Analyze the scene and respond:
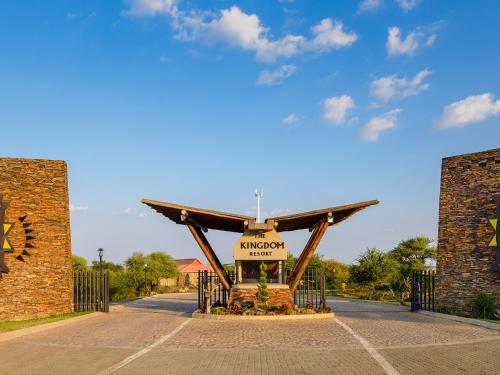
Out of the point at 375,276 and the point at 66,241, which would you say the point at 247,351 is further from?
the point at 375,276


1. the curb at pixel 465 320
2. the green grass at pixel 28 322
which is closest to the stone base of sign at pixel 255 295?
the curb at pixel 465 320

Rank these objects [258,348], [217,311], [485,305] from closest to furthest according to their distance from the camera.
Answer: [258,348], [485,305], [217,311]

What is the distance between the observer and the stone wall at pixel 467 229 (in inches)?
728

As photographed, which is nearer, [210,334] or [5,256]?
[210,334]

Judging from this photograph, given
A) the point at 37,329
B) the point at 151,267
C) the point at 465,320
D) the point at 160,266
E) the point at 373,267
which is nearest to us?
the point at 37,329

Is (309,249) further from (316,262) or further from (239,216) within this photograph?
(316,262)

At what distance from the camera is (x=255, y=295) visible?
20094 millimetres

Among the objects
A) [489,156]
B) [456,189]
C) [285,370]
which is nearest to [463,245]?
[456,189]

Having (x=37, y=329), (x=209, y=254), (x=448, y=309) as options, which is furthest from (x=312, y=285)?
(x=37, y=329)

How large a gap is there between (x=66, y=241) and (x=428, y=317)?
1534cm

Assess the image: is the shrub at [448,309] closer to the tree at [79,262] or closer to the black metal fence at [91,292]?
the black metal fence at [91,292]

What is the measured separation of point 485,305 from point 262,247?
890 cm

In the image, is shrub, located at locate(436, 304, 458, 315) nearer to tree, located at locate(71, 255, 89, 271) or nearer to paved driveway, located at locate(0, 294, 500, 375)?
paved driveway, located at locate(0, 294, 500, 375)

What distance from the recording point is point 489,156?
1900 cm
